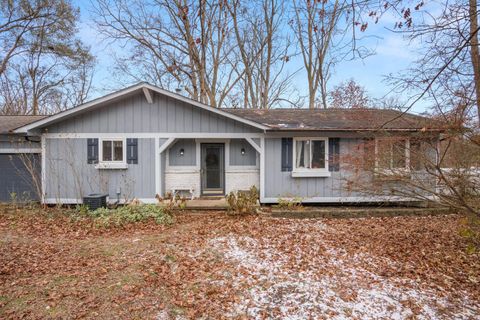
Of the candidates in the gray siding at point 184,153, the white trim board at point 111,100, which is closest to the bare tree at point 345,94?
the white trim board at point 111,100

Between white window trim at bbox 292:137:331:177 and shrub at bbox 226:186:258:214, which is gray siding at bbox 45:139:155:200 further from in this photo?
white window trim at bbox 292:137:331:177

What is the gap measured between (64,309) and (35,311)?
318mm

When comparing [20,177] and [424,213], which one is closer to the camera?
[424,213]

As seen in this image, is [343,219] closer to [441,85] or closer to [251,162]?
[251,162]

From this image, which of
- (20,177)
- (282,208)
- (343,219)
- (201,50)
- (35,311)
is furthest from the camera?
(201,50)

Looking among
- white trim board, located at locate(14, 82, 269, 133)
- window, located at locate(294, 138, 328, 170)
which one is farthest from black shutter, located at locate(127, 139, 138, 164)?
window, located at locate(294, 138, 328, 170)

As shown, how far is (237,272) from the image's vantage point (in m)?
4.37

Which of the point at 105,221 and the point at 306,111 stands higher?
the point at 306,111

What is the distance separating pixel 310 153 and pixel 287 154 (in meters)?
0.78

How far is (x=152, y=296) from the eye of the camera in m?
3.59

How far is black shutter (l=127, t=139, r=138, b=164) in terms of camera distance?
887 cm

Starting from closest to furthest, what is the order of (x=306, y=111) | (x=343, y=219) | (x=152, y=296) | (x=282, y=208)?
(x=152, y=296)
(x=343, y=219)
(x=282, y=208)
(x=306, y=111)

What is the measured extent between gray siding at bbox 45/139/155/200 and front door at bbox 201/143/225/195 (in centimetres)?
190

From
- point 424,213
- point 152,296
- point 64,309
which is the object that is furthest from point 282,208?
point 64,309
